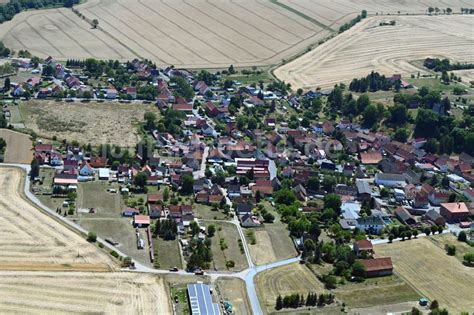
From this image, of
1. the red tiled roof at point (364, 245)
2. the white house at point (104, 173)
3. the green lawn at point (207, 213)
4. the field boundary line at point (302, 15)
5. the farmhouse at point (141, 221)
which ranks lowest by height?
the field boundary line at point (302, 15)

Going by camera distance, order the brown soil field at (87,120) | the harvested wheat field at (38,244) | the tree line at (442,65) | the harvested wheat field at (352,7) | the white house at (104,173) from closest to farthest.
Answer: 1. the harvested wheat field at (38,244)
2. the white house at (104,173)
3. the brown soil field at (87,120)
4. the tree line at (442,65)
5. the harvested wheat field at (352,7)

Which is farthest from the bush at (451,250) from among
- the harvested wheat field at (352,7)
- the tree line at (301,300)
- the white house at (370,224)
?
the harvested wheat field at (352,7)

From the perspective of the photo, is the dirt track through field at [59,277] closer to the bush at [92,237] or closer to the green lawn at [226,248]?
the bush at [92,237]

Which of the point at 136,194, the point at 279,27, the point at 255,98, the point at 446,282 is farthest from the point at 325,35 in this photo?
the point at 446,282

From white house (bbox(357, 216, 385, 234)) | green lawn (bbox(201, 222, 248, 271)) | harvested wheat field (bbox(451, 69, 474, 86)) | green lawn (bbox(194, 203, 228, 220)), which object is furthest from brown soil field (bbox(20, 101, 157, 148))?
harvested wheat field (bbox(451, 69, 474, 86))

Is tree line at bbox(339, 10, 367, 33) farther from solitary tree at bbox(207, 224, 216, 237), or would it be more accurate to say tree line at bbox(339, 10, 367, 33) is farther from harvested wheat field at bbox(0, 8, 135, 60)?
solitary tree at bbox(207, 224, 216, 237)

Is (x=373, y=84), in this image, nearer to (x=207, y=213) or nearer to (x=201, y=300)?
(x=207, y=213)
